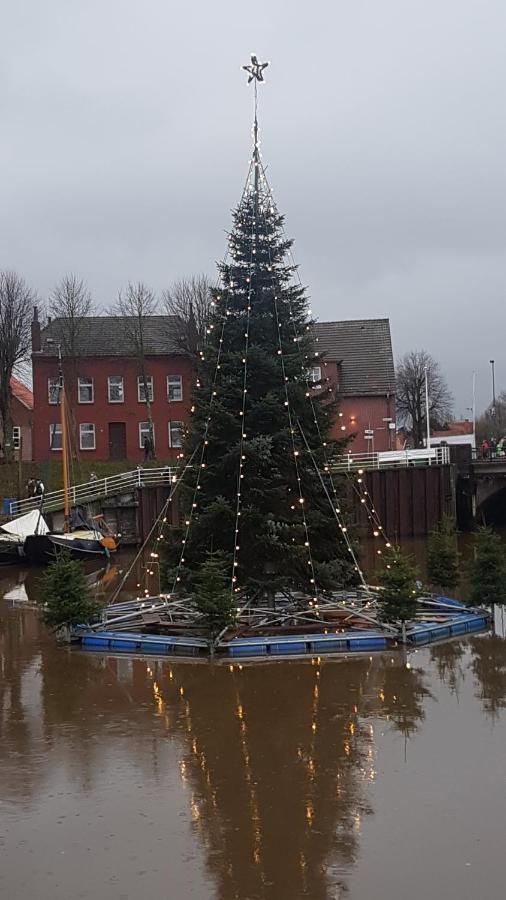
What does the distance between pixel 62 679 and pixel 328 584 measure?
19.1ft

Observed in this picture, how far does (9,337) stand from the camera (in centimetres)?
5244

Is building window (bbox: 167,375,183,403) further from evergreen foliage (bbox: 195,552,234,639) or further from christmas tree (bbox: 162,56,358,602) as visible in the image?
evergreen foliage (bbox: 195,552,234,639)

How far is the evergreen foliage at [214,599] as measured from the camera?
1644cm

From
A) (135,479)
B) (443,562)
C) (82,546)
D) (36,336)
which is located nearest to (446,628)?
(443,562)

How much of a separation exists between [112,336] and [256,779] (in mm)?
46803

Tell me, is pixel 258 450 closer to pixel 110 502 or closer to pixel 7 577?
pixel 7 577

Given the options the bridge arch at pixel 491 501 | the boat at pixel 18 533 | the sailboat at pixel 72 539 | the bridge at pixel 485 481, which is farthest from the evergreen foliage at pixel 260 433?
the bridge arch at pixel 491 501

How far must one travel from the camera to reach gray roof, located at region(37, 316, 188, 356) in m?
53.7

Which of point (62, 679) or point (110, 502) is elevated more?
point (110, 502)

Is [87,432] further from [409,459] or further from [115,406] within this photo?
[409,459]

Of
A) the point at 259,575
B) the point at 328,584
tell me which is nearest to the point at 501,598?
the point at 328,584

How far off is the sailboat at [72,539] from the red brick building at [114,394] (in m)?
12.9

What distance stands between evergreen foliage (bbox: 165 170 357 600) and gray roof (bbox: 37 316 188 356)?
33.9 meters

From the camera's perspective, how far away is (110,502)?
42.8m
